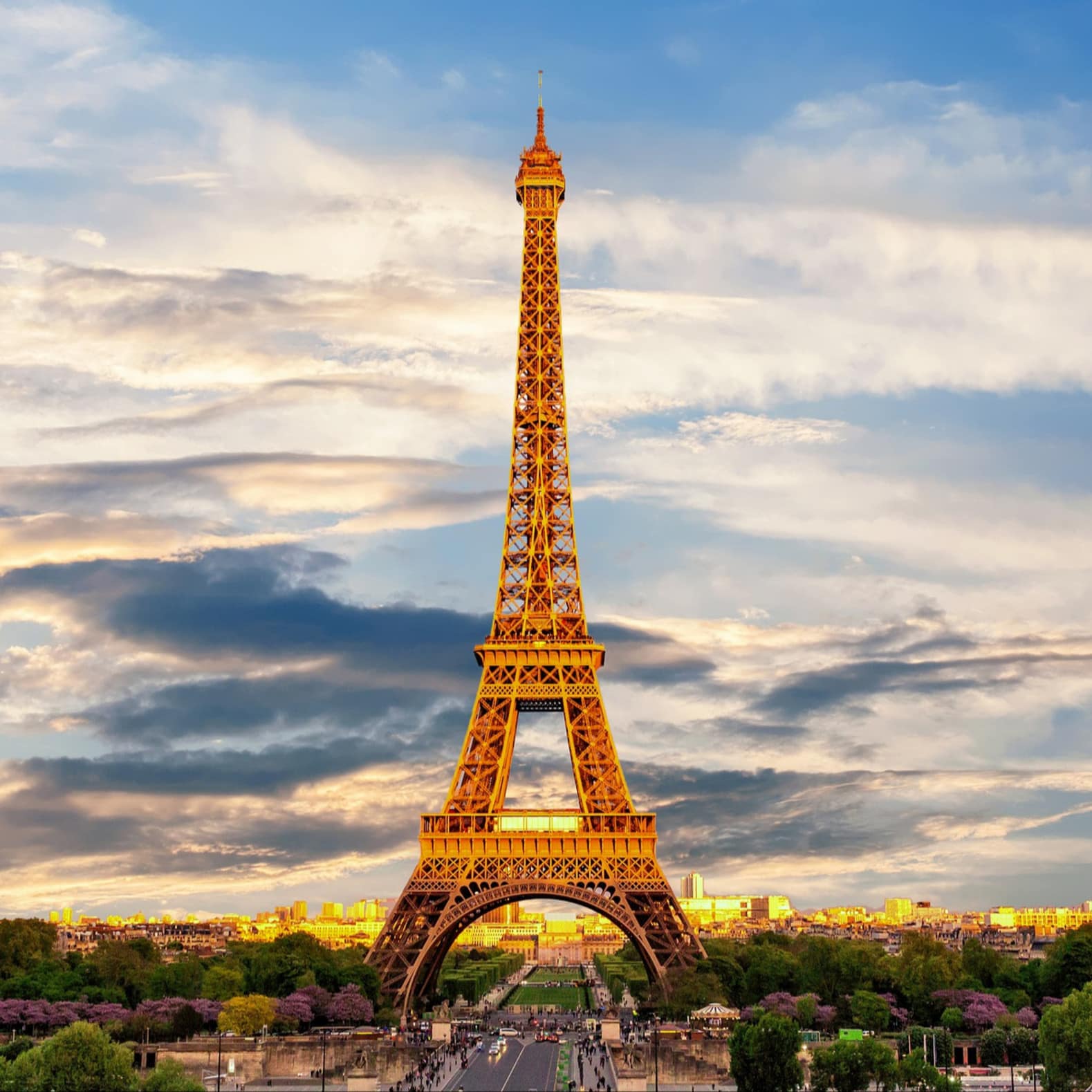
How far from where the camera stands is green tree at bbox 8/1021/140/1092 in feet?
191

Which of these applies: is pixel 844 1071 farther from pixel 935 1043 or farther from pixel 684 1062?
pixel 935 1043

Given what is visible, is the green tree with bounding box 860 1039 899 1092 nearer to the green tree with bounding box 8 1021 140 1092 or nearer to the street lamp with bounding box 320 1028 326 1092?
the street lamp with bounding box 320 1028 326 1092

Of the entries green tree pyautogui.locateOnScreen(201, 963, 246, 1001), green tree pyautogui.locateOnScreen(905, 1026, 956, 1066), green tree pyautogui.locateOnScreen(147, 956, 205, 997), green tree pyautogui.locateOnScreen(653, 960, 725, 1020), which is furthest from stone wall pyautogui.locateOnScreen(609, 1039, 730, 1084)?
green tree pyautogui.locateOnScreen(147, 956, 205, 997)

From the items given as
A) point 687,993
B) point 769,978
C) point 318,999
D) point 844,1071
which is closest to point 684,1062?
point 687,993

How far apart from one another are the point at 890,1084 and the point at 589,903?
115 ft

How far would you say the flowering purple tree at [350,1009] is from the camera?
97.6 meters

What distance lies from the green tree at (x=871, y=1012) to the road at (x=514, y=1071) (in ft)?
57.8

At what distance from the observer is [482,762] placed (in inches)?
4031

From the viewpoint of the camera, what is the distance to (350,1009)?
97625 mm

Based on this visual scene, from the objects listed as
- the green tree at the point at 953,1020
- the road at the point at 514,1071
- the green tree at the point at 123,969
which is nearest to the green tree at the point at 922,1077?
the road at the point at 514,1071

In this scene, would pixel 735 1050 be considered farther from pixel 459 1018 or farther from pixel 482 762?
pixel 459 1018

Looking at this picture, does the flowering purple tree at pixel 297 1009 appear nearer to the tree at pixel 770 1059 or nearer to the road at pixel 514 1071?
the road at pixel 514 1071

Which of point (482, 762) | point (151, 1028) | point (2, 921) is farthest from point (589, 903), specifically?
point (2, 921)

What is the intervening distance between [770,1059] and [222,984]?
51.9 meters
